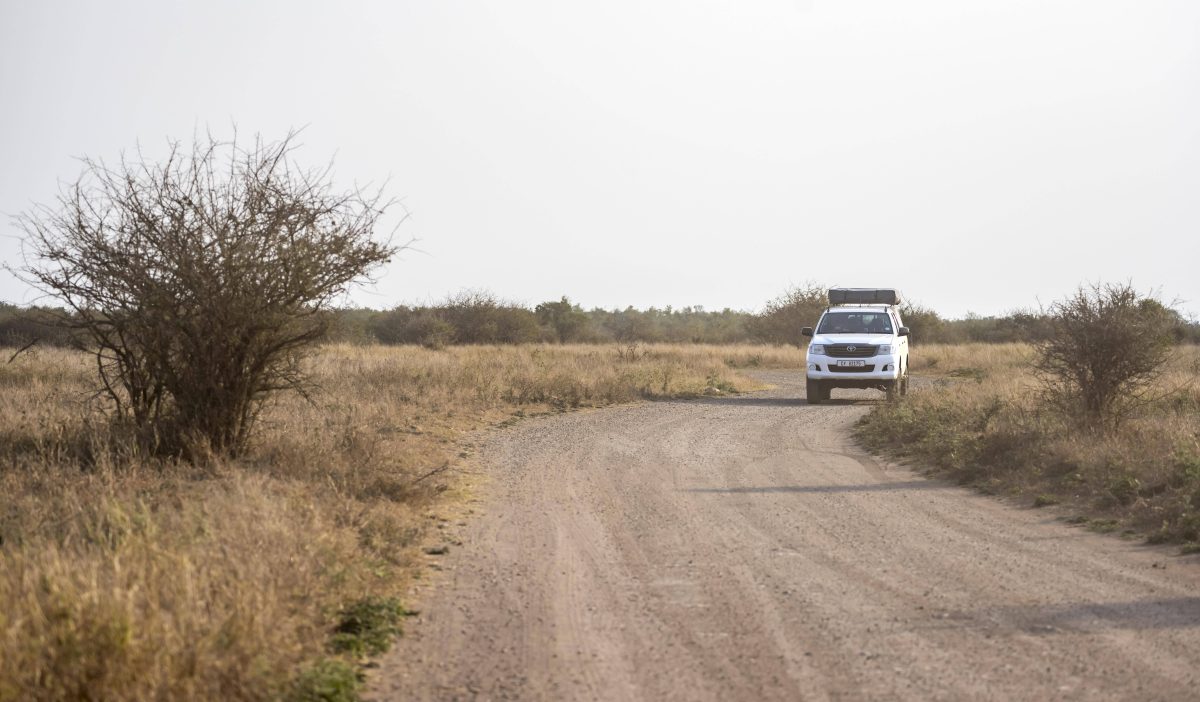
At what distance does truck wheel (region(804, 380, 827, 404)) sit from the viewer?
24.1 m

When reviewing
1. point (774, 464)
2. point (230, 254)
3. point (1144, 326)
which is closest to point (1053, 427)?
point (1144, 326)

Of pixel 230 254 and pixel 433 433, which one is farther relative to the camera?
pixel 433 433

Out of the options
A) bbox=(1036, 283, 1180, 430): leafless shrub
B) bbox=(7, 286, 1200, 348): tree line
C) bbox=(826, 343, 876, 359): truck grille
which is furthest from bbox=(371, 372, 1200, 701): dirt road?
bbox=(7, 286, 1200, 348): tree line

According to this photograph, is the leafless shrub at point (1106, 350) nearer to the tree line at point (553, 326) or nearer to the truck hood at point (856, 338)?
the truck hood at point (856, 338)

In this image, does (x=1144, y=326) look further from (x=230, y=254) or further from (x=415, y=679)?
(x=415, y=679)

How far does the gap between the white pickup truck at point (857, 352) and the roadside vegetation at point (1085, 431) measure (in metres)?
2.92

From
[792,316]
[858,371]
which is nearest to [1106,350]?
[858,371]

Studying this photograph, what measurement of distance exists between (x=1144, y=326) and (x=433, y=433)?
9.97 metres

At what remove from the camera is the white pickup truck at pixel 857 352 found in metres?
23.4

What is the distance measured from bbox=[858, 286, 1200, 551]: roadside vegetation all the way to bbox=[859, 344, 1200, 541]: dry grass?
16 mm

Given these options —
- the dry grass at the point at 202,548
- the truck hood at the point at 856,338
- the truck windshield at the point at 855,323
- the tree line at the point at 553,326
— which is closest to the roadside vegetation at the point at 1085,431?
the truck hood at the point at 856,338

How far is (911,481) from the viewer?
12789mm

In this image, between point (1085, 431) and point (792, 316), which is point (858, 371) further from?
point (792, 316)

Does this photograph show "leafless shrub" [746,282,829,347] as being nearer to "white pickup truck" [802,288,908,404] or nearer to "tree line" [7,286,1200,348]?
"tree line" [7,286,1200,348]
